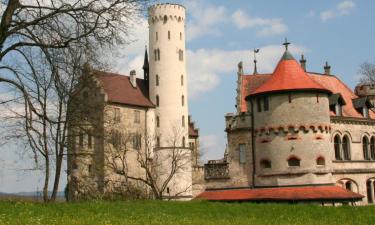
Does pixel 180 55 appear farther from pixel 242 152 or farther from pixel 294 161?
pixel 294 161

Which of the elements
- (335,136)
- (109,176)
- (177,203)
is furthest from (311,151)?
(109,176)

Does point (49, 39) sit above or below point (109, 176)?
above

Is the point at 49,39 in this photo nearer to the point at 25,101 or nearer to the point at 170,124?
the point at 25,101

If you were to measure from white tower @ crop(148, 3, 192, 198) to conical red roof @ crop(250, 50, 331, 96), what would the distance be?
2429cm

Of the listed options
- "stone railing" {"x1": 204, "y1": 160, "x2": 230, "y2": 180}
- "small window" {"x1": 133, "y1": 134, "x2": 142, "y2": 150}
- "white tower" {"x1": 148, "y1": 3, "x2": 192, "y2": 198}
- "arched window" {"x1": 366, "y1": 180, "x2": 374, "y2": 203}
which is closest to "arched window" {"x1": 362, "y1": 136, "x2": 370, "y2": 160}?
"arched window" {"x1": 366, "y1": 180, "x2": 374, "y2": 203}

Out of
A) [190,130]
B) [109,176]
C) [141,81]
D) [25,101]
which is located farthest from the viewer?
[190,130]

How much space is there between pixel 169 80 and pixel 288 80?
2746 centimetres

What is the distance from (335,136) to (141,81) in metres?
32.3

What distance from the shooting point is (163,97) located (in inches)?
2502

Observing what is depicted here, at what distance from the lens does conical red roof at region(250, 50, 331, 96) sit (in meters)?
37.3

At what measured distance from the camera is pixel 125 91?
204 ft

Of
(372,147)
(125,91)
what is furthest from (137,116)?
(372,147)

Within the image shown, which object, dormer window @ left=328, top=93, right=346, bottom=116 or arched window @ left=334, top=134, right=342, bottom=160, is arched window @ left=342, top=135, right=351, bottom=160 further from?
dormer window @ left=328, top=93, right=346, bottom=116

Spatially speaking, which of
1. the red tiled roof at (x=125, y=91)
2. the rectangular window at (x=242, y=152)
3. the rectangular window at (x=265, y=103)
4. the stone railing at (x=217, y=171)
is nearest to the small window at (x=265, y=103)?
the rectangular window at (x=265, y=103)
